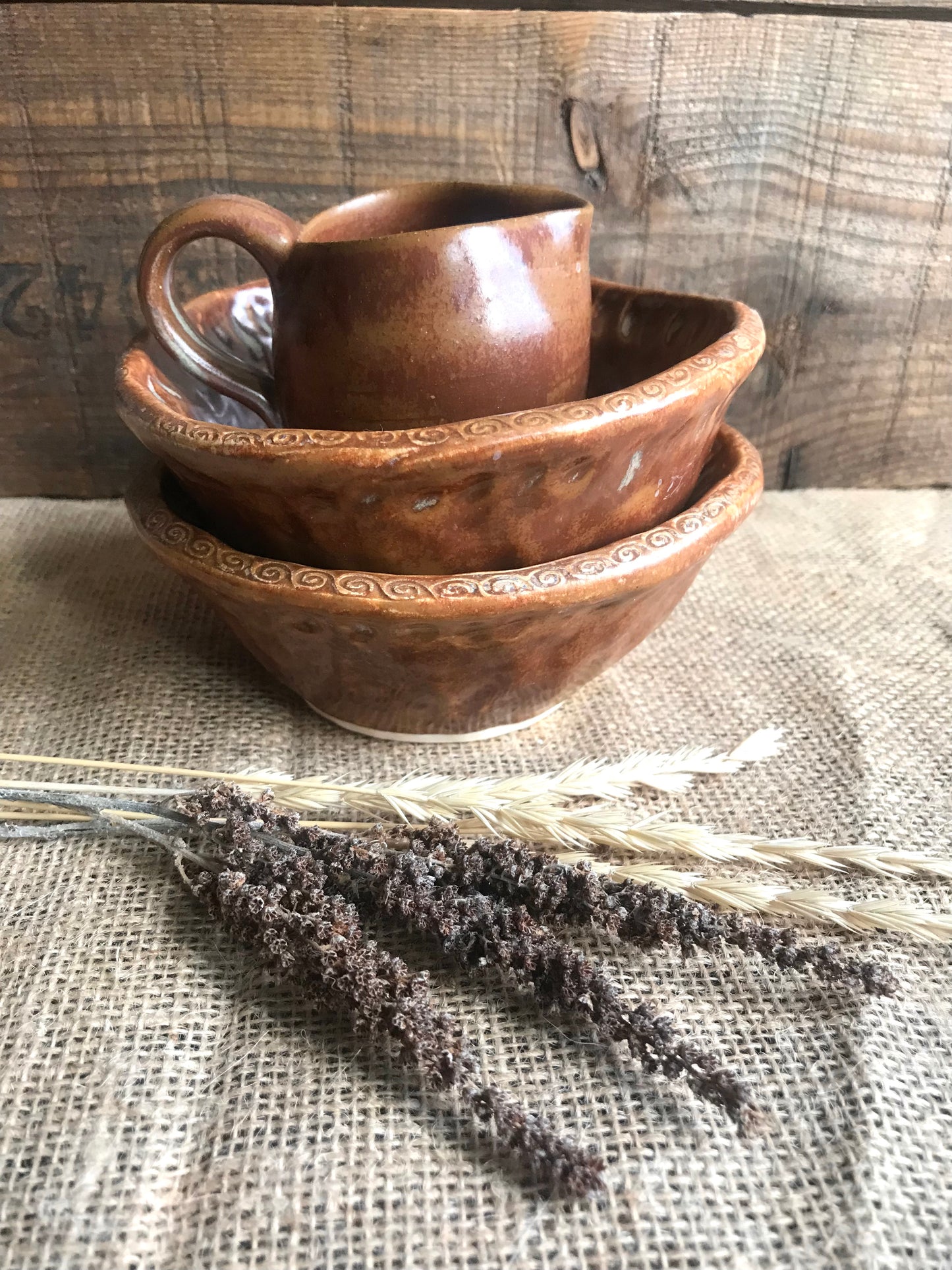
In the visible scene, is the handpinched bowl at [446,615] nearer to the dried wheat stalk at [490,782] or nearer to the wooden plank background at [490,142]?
the dried wheat stalk at [490,782]

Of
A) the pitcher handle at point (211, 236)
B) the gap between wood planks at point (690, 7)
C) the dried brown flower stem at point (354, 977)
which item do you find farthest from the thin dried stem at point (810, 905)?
the gap between wood planks at point (690, 7)

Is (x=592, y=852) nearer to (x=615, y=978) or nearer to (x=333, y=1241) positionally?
(x=615, y=978)

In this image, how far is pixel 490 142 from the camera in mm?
997

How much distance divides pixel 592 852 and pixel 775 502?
0.72 metres

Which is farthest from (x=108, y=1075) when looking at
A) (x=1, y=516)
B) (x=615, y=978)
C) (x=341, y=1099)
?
(x=1, y=516)

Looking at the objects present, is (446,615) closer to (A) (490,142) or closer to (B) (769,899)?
(B) (769,899)

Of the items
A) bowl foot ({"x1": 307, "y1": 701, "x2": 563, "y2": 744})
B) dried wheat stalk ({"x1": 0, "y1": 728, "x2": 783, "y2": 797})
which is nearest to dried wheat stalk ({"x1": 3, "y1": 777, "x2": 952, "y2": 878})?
dried wheat stalk ({"x1": 0, "y1": 728, "x2": 783, "y2": 797})

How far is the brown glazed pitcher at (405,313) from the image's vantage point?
Answer: 616 mm

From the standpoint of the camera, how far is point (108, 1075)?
1.64ft

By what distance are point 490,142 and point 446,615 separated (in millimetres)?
Answer: 674

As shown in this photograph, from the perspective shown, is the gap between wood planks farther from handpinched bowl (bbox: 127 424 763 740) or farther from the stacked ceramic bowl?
handpinched bowl (bbox: 127 424 763 740)

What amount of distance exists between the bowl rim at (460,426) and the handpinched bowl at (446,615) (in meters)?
0.08

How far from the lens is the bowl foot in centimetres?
75

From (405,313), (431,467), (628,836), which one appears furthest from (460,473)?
(628,836)
